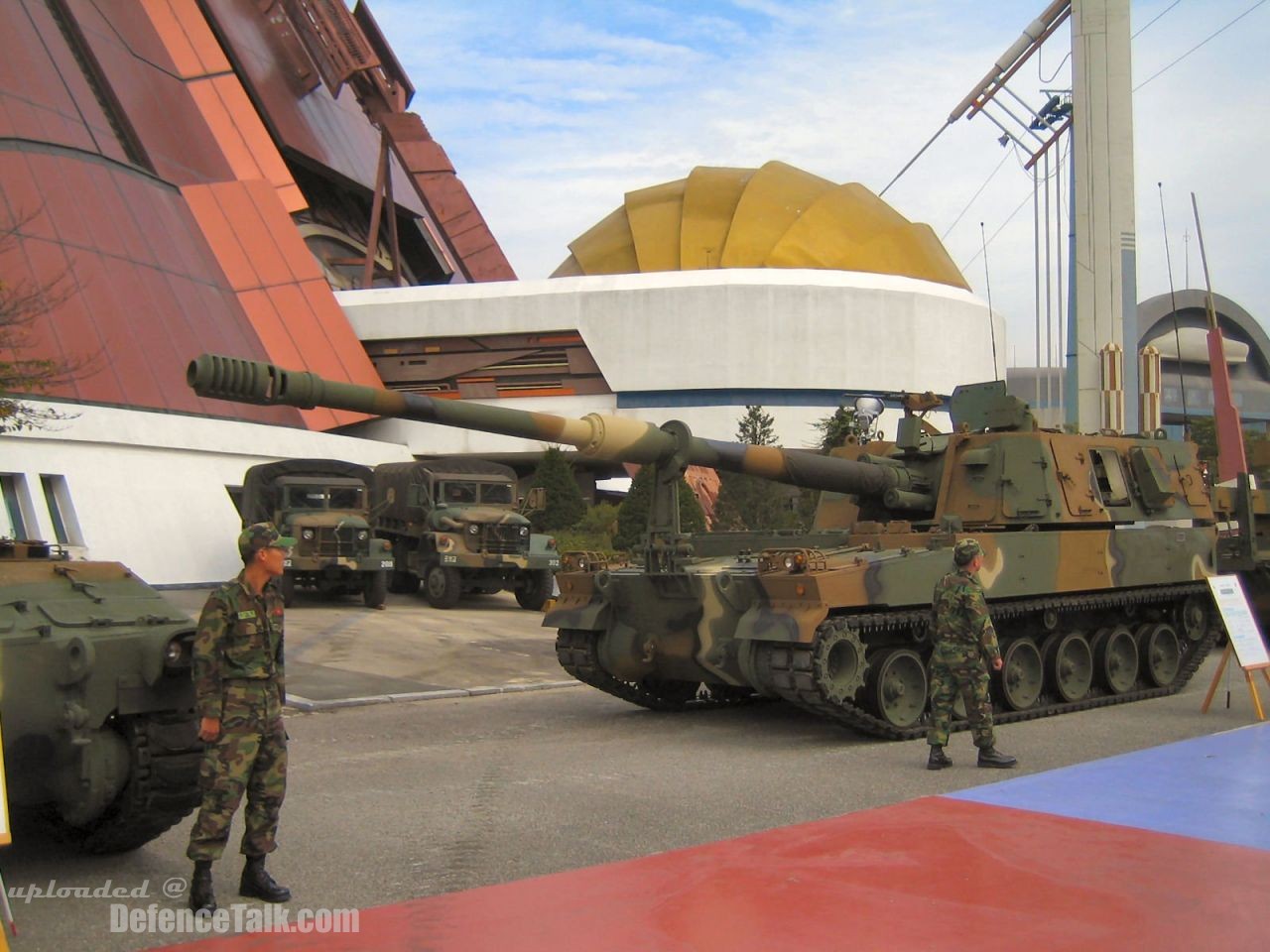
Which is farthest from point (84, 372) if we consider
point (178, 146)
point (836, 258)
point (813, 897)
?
point (836, 258)

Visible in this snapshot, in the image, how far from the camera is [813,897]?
5.47 m

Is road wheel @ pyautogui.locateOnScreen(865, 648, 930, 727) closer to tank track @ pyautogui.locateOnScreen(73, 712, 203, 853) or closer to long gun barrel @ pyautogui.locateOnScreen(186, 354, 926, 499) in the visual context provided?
long gun barrel @ pyautogui.locateOnScreen(186, 354, 926, 499)

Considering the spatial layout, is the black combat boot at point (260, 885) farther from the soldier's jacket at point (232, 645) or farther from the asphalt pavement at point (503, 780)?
the soldier's jacket at point (232, 645)

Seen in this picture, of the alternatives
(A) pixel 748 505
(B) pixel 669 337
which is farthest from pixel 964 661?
(B) pixel 669 337

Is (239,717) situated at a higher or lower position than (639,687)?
higher

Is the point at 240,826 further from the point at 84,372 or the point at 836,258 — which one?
the point at 836,258

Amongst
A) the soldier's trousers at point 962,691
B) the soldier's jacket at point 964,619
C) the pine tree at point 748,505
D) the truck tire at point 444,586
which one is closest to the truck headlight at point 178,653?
the soldier's trousers at point 962,691

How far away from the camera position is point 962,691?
9.00 m

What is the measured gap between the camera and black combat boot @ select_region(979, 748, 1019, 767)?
29.3ft

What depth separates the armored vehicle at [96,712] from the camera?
5.87 metres

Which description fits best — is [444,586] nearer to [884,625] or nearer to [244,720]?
[884,625]

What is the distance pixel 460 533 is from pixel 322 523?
2536 millimetres

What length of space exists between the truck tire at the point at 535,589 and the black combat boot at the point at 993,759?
14788 mm

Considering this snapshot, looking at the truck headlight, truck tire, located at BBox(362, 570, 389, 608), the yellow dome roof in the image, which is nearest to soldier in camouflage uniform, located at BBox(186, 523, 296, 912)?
the truck headlight
